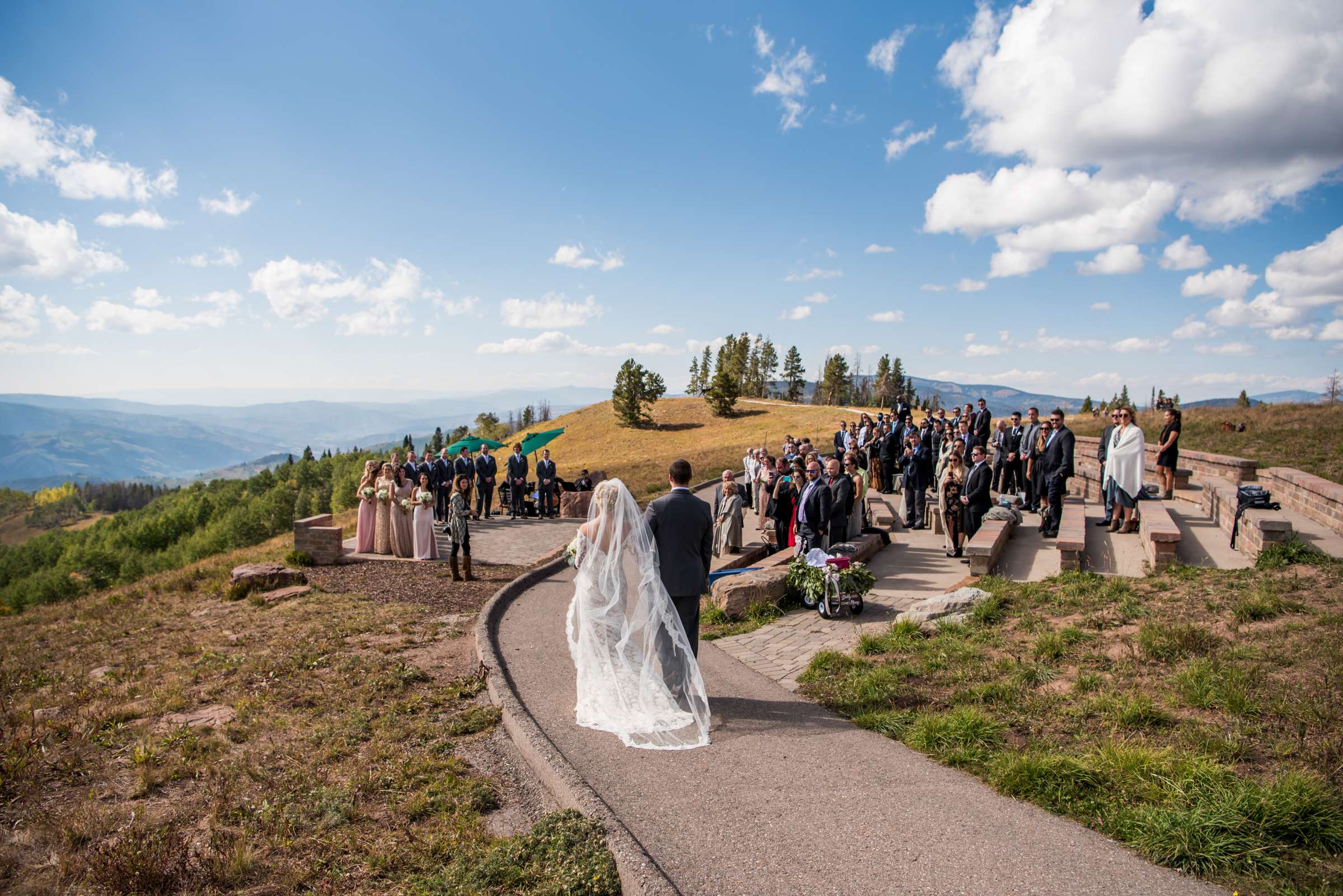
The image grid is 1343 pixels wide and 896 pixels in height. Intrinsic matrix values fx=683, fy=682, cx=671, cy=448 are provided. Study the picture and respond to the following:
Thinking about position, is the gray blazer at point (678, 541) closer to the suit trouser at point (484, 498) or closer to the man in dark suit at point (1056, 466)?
the man in dark suit at point (1056, 466)

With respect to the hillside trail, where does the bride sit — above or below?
above

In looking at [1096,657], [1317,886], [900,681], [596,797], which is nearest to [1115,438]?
[1096,657]

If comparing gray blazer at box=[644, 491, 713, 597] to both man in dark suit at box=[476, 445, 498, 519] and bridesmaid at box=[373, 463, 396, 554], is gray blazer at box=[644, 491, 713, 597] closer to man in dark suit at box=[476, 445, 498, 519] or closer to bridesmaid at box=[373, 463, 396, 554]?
bridesmaid at box=[373, 463, 396, 554]

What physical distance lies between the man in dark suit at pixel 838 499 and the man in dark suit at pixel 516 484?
13356mm

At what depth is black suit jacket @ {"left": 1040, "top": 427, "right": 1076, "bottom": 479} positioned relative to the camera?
37.4 ft

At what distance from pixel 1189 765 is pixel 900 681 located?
7.98 ft

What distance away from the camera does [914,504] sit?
1488cm

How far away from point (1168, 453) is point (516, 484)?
55.9ft

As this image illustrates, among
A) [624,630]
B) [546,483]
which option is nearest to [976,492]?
[624,630]

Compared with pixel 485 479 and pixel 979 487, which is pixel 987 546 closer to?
pixel 979 487

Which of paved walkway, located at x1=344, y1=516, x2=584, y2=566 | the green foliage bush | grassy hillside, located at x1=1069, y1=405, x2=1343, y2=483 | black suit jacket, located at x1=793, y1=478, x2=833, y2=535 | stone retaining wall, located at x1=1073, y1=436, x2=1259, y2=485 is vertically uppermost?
grassy hillside, located at x1=1069, y1=405, x2=1343, y2=483

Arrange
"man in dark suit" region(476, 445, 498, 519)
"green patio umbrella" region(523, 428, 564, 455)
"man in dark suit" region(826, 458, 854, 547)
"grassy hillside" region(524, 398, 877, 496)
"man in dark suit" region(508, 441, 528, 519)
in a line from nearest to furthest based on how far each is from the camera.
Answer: "man in dark suit" region(826, 458, 854, 547)
"man in dark suit" region(476, 445, 498, 519)
"man in dark suit" region(508, 441, 528, 519)
"green patio umbrella" region(523, 428, 564, 455)
"grassy hillside" region(524, 398, 877, 496)

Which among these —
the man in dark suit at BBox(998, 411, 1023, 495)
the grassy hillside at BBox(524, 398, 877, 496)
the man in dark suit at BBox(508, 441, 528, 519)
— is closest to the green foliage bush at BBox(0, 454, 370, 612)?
the grassy hillside at BBox(524, 398, 877, 496)

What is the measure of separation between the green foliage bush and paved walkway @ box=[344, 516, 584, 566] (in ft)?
154
